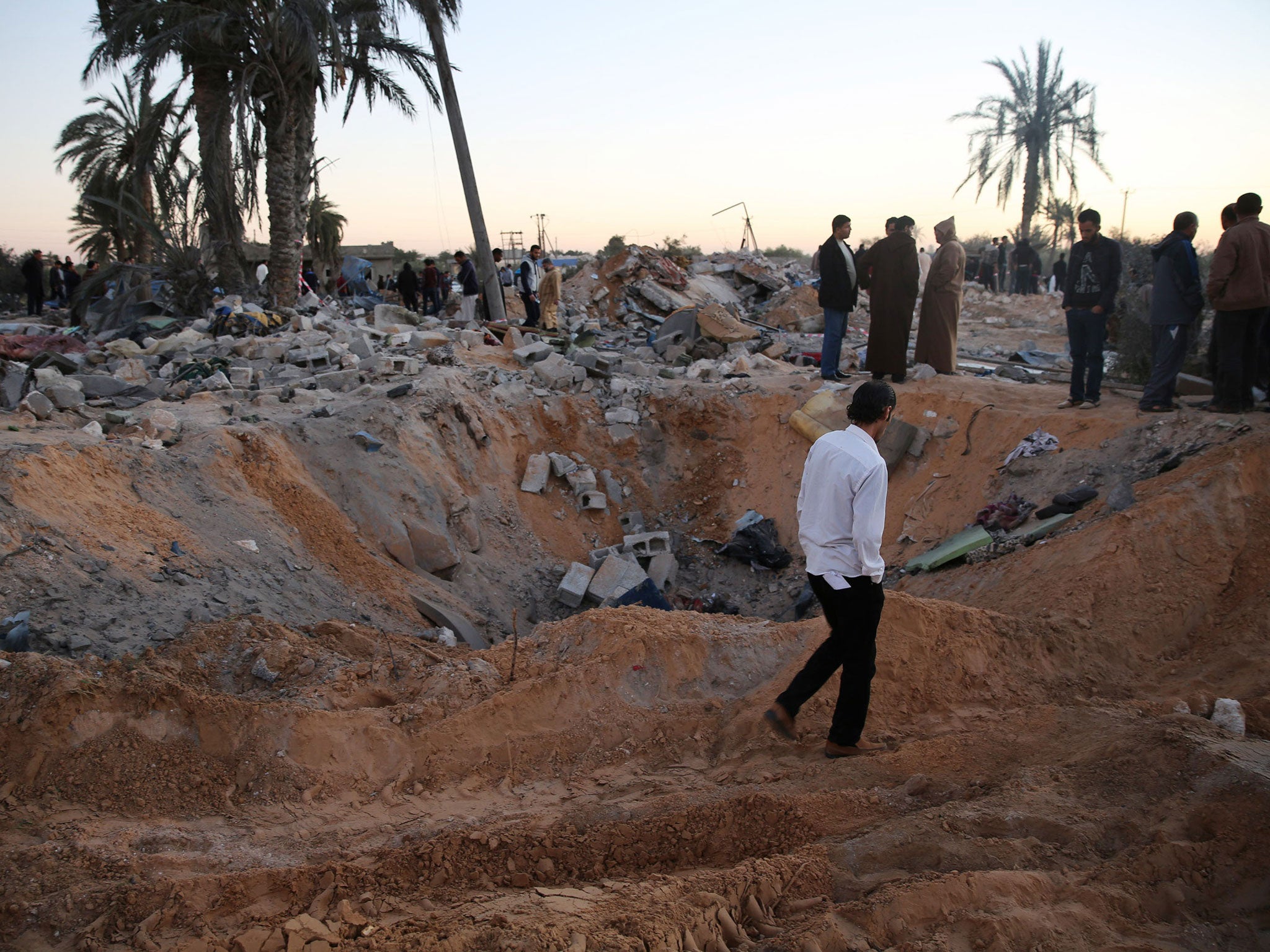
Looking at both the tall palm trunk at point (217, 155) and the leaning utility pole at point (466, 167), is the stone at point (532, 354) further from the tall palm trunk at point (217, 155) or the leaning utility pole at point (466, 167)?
the tall palm trunk at point (217, 155)

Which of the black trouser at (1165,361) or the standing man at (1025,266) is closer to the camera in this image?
the black trouser at (1165,361)

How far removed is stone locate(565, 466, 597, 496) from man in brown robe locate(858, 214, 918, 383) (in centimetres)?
336

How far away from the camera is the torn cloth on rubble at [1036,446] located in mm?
6852

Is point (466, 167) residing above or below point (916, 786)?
above

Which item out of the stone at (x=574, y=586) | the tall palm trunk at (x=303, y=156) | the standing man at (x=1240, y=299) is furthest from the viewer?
the tall palm trunk at (x=303, y=156)

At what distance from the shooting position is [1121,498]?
549 centimetres

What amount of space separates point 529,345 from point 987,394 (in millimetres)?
5848

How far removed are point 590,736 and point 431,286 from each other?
1374 cm

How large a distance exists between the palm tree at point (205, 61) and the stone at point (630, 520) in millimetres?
8518

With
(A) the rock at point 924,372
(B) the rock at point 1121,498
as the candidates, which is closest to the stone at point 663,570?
(A) the rock at point 924,372

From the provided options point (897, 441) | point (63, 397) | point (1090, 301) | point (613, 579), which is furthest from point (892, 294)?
point (63, 397)

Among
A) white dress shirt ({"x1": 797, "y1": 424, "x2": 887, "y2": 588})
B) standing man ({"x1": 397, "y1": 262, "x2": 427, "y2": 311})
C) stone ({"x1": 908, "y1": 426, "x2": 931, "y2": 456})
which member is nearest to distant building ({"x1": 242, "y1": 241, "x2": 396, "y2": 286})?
standing man ({"x1": 397, "y1": 262, "x2": 427, "y2": 311})

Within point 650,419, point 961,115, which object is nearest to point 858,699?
point 650,419

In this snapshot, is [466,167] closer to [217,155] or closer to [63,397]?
[217,155]
